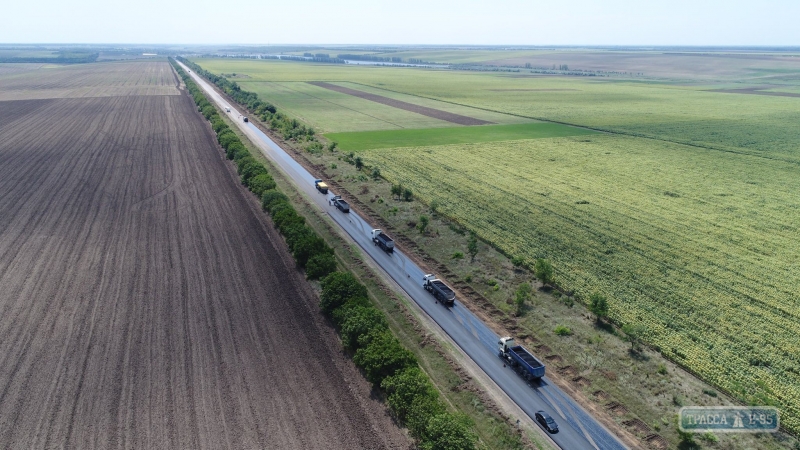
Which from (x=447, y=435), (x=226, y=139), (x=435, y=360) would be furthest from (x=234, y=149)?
(x=447, y=435)

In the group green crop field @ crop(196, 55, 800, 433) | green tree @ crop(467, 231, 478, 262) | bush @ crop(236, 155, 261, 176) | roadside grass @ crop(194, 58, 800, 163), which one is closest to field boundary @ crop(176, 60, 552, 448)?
bush @ crop(236, 155, 261, 176)

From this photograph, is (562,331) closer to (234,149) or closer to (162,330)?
(162,330)

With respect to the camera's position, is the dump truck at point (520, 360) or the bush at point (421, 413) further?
the dump truck at point (520, 360)

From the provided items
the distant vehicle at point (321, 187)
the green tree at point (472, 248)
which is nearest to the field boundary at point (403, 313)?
the distant vehicle at point (321, 187)

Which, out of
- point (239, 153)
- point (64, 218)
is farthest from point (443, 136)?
point (64, 218)

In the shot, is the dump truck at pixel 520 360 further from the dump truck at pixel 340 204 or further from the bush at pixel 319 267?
the dump truck at pixel 340 204

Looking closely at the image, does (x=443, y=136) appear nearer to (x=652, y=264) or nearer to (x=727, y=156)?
(x=727, y=156)
